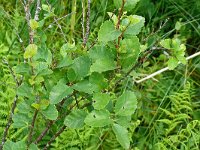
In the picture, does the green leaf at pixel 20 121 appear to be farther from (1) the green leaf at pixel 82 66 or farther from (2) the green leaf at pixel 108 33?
(2) the green leaf at pixel 108 33

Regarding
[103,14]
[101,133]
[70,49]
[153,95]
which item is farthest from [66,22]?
[70,49]

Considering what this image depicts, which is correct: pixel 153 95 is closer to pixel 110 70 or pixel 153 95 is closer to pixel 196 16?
pixel 196 16

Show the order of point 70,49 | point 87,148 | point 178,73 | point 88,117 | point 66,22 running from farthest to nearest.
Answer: point 66,22 < point 178,73 < point 87,148 < point 70,49 < point 88,117

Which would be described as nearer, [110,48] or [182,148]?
[110,48]

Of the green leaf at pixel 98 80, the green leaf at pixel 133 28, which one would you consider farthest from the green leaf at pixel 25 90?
the green leaf at pixel 133 28

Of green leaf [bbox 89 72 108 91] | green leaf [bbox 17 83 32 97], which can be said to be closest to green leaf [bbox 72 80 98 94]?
green leaf [bbox 89 72 108 91]

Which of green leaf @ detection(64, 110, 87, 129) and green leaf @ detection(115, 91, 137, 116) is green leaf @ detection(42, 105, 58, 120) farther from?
green leaf @ detection(115, 91, 137, 116)

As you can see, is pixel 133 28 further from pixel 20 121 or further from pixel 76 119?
pixel 20 121

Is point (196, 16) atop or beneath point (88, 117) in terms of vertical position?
beneath
